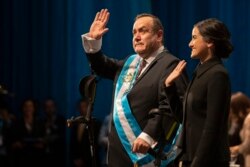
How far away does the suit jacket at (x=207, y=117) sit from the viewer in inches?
131

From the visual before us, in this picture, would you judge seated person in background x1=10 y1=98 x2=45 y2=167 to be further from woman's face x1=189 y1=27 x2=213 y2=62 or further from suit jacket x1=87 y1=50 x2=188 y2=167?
woman's face x1=189 y1=27 x2=213 y2=62

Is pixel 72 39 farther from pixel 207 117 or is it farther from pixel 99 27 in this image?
pixel 207 117

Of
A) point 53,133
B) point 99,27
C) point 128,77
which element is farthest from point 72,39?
point 128,77

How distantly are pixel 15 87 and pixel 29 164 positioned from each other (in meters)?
1.27

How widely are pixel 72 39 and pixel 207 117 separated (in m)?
5.43

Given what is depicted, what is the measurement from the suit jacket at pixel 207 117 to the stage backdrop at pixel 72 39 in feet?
13.4

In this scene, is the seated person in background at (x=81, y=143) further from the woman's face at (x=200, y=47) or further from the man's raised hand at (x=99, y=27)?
the woman's face at (x=200, y=47)

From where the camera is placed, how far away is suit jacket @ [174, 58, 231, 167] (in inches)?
131

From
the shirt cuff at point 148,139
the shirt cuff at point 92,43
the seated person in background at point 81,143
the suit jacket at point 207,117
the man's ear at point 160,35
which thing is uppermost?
the man's ear at point 160,35

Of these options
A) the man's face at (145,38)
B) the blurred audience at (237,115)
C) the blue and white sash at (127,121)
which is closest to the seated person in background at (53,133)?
the blurred audience at (237,115)

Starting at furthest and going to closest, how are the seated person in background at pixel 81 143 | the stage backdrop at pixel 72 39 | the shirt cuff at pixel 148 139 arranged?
the seated person in background at pixel 81 143
the stage backdrop at pixel 72 39
the shirt cuff at pixel 148 139

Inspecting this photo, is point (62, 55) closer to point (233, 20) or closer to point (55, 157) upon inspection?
point (55, 157)

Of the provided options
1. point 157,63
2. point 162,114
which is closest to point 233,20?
point 157,63

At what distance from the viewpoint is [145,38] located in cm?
421
